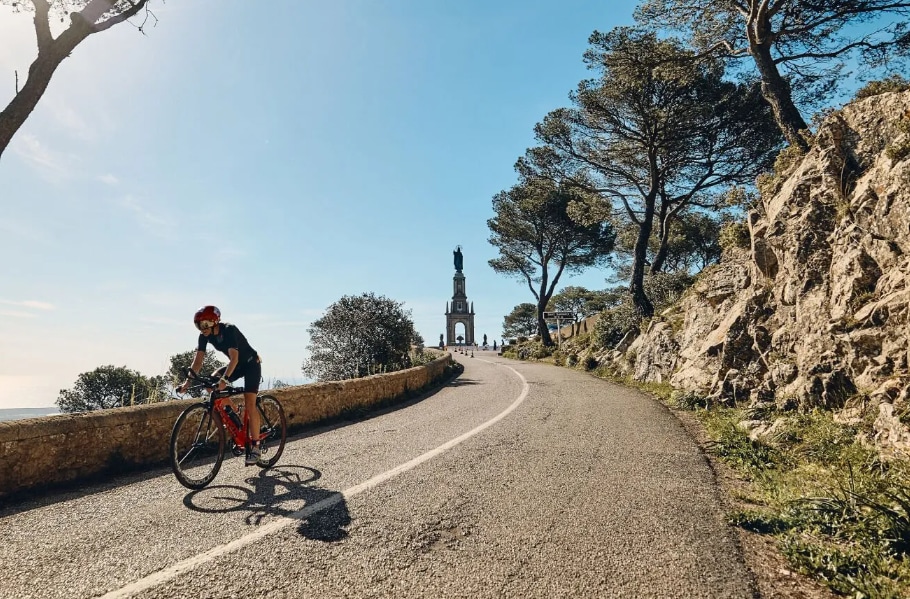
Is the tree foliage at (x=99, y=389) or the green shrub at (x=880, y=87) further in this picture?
the tree foliage at (x=99, y=389)

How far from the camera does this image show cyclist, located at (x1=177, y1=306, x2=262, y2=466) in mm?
5023

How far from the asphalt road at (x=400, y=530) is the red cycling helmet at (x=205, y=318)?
1.69 m

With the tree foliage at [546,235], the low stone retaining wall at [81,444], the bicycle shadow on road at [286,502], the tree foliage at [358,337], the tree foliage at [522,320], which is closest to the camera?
the bicycle shadow on road at [286,502]

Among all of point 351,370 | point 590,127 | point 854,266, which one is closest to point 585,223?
point 590,127

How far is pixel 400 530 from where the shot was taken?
134 inches

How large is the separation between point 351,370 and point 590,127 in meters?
15.6

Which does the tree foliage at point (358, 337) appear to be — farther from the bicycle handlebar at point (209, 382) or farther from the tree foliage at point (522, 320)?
the tree foliage at point (522, 320)

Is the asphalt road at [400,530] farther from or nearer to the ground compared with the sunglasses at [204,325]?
nearer to the ground

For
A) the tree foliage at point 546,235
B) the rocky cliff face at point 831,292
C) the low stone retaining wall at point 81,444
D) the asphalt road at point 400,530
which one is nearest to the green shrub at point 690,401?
the rocky cliff face at point 831,292

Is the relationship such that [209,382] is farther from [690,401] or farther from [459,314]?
[459,314]

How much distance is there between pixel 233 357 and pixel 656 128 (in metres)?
19.5

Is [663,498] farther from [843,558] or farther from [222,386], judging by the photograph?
[222,386]

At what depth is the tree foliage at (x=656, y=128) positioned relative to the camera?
16.8 m

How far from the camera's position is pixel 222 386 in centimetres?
482
